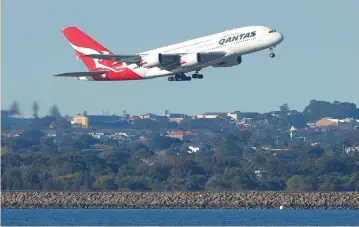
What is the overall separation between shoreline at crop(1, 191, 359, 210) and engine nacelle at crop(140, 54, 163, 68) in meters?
9.51

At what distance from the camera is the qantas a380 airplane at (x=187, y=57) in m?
92.6

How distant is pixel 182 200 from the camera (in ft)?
325

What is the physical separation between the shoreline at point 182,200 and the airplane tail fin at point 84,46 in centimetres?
807

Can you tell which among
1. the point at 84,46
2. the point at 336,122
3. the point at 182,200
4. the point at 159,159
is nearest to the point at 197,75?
the point at 182,200

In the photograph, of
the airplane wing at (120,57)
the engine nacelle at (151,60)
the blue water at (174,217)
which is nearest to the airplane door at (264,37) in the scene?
the engine nacelle at (151,60)

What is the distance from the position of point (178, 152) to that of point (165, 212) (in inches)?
1936

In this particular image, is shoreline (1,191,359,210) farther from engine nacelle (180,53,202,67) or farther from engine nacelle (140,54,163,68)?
engine nacelle (180,53,202,67)

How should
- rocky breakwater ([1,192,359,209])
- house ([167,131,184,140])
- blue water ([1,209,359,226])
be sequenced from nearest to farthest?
blue water ([1,209,359,226])
rocky breakwater ([1,192,359,209])
house ([167,131,184,140])

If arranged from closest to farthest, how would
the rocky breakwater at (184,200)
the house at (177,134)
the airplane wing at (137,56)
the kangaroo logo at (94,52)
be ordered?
1. the airplane wing at (137,56)
2. the rocky breakwater at (184,200)
3. the kangaroo logo at (94,52)
4. the house at (177,134)

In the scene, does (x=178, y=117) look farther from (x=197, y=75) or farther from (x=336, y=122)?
(x=197, y=75)

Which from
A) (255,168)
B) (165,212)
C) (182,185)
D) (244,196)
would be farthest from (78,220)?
(255,168)

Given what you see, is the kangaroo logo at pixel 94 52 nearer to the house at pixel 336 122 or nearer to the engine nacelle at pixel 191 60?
the engine nacelle at pixel 191 60

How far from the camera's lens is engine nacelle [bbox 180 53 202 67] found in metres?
92.1

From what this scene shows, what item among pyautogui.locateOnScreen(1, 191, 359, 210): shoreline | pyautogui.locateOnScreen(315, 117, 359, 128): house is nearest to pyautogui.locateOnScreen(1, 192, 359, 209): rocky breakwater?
pyautogui.locateOnScreen(1, 191, 359, 210): shoreline
